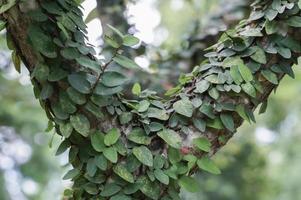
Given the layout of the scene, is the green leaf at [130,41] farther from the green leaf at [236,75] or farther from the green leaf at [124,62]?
the green leaf at [236,75]

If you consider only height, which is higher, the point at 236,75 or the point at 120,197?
the point at 236,75

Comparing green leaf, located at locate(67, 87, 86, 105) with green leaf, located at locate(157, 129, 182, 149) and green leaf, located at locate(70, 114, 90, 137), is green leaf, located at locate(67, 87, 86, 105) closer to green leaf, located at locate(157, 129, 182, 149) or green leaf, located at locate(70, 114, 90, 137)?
green leaf, located at locate(70, 114, 90, 137)

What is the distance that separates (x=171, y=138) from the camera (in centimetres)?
99

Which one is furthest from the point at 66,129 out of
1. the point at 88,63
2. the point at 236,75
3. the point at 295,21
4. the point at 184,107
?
the point at 295,21

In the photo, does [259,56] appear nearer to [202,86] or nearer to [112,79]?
[202,86]

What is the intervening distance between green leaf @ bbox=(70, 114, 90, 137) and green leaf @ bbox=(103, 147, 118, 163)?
0.05 metres

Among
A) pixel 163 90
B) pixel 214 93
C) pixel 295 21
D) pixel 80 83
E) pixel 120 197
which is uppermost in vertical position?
pixel 163 90

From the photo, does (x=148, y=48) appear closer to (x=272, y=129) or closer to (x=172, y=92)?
(x=172, y=92)

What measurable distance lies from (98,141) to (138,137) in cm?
8

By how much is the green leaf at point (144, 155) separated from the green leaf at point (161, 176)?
0.03m

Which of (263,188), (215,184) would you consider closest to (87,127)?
(263,188)

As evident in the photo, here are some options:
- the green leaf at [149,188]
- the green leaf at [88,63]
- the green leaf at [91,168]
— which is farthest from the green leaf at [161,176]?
the green leaf at [88,63]

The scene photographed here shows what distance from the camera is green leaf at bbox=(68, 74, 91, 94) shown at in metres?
0.90

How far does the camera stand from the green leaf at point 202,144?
3.32 ft
